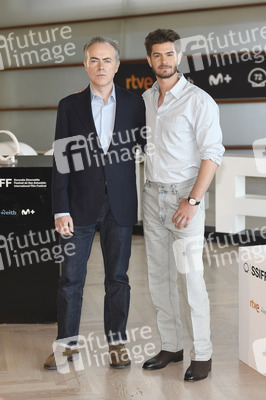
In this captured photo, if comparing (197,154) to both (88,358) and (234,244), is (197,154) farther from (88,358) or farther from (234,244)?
(234,244)

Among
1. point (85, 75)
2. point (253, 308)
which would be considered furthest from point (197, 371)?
point (85, 75)

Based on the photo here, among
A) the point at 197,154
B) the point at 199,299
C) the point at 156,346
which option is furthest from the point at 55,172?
the point at 156,346

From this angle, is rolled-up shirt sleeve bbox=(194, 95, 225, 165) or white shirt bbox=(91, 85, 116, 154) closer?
rolled-up shirt sleeve bbox=(194, 95, 225, 165)

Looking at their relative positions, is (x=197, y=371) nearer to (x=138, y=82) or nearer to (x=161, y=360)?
(x=161, y=360)

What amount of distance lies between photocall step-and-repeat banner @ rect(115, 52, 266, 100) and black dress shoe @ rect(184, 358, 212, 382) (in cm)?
646

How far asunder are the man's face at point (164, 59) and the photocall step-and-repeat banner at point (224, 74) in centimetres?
632

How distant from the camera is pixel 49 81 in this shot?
10.8 metres

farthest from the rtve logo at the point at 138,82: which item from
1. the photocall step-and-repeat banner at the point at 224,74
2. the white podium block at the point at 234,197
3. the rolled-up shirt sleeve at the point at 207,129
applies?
the rolled-up shirt sleeve at the point at 207,129

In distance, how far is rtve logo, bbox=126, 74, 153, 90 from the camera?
9.63m

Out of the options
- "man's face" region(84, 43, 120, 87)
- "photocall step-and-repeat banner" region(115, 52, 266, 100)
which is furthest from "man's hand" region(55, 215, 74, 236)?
"photocall step-and-repeat banner" region(115, 52, 266, 100)

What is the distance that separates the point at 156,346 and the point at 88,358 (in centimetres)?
40

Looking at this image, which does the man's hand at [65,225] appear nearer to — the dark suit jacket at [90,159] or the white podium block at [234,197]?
the dark suit jacket at [90,159]

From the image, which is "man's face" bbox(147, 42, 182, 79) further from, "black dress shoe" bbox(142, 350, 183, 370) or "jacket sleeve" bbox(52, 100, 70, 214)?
"black dress shoe" bbox(142, 350, 183, 370)

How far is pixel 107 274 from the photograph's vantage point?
3.28 m
